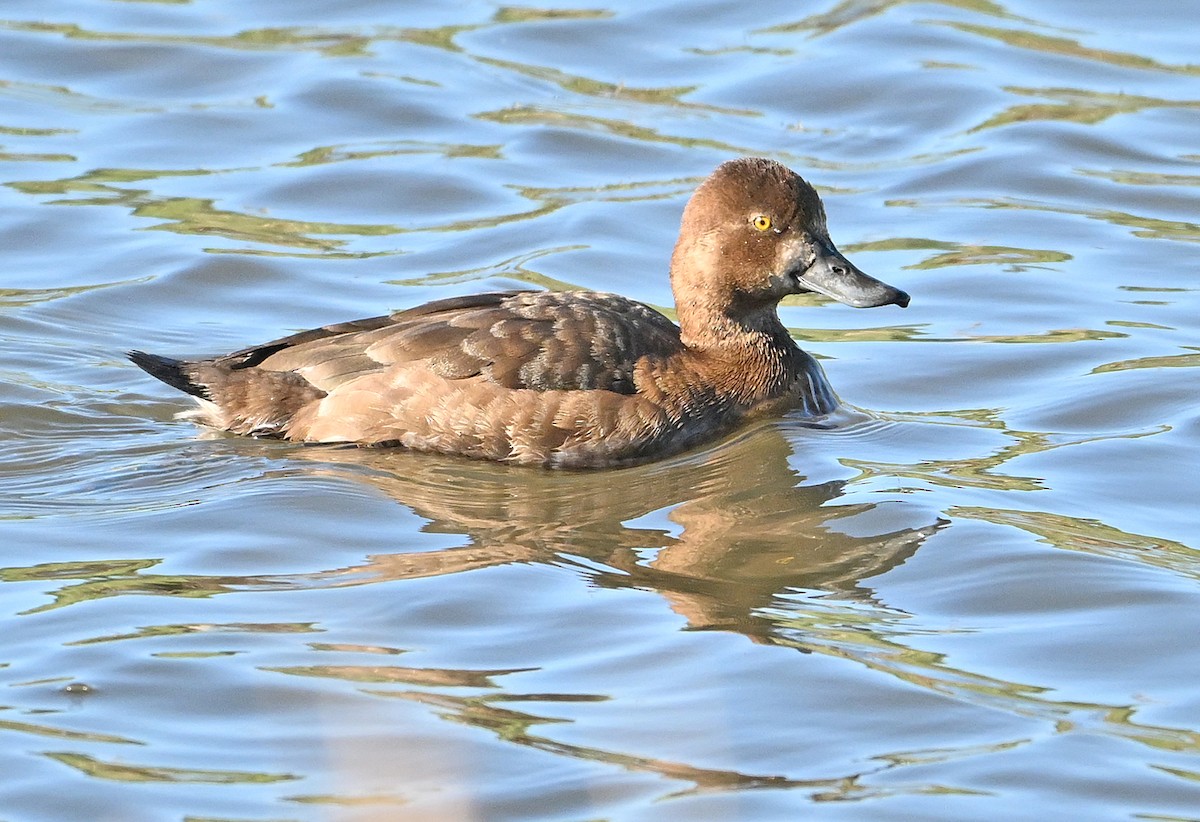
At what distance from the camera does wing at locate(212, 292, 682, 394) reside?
7.63 m

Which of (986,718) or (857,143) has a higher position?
(857,143)

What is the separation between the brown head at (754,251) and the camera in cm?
812

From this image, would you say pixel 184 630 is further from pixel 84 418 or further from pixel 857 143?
pixel 857 143

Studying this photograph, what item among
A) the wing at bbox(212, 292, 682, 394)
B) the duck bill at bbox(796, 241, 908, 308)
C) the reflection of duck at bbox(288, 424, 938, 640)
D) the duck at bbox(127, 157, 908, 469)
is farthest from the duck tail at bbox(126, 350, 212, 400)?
the duck bill at bbox(796, 241, 908, 308)

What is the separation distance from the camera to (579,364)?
25.1 ft

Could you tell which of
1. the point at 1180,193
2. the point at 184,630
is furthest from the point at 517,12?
the point at 184,630

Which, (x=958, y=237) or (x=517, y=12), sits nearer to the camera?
(x=958, y=237)

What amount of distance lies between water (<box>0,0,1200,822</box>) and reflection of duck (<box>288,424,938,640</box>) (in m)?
0.02

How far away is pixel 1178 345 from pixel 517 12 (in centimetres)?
647

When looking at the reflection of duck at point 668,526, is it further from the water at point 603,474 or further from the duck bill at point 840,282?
the duck bill at point 840,282

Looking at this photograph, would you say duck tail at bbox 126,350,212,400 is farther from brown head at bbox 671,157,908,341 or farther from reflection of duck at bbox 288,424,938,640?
brown head at bbox 671,157,908,341

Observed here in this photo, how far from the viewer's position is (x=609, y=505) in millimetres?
7277

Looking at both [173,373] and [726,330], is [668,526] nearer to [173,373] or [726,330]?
[726,330]

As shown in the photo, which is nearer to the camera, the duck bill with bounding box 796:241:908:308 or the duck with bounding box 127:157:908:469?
the duck with bounding box 127:157:908:469
